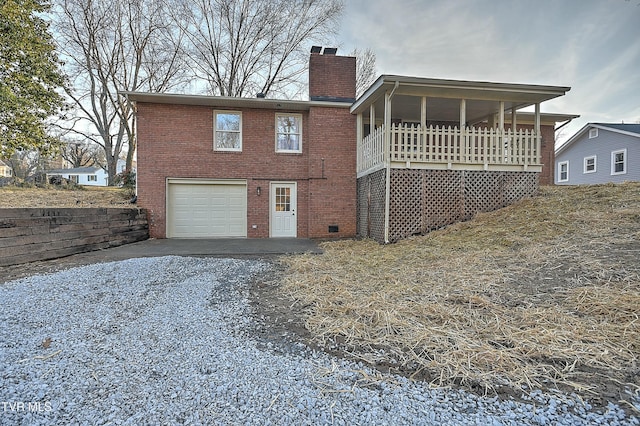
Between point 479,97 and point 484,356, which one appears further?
point 479,97

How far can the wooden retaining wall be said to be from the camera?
18.2ft

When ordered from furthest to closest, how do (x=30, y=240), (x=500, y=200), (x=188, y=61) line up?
(x=188, y=61)
(x=500, y=200)
(x=30, y=240)

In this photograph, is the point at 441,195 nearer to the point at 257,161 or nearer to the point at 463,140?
the point at 463,140

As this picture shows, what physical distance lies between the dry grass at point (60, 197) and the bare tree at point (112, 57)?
6.98m

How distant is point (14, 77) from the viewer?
10.9 metres

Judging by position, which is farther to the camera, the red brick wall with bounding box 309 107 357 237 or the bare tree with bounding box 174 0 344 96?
the bare tree with bounding box 174 0 344 96

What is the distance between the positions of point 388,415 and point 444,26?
40.0 ft

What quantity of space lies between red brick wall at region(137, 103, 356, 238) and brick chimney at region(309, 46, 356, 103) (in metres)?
0.66

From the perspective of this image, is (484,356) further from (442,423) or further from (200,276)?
(200,276)

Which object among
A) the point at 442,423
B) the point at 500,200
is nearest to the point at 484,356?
the point at 442,423

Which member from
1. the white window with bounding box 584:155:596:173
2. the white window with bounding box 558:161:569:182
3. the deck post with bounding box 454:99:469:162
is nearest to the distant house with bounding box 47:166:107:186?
the deck post with bounding box 454:99:469:162

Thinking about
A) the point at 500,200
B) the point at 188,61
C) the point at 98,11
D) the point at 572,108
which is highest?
the point at 98,11

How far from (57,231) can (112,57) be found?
1671 centimetres

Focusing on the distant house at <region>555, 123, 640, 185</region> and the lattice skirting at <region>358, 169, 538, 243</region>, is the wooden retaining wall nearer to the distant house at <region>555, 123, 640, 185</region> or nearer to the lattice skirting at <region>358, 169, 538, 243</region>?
the lattice skirting at <region>358, 169, 538, 243</region>
